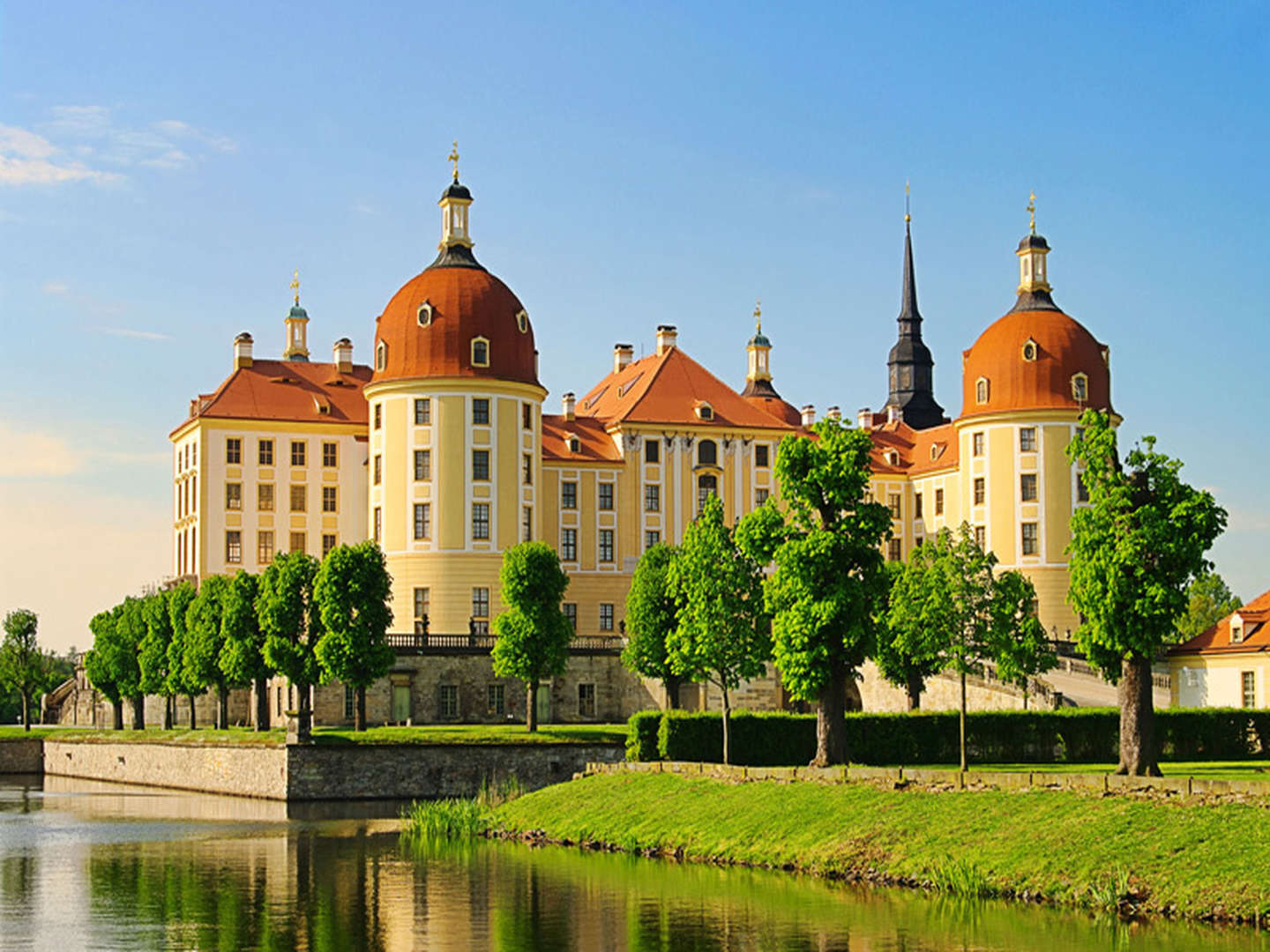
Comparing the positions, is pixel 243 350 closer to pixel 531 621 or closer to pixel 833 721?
pixel 531 621

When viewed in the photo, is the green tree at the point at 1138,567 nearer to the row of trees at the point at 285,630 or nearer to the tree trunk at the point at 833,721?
the tree trunk at the point at 833,721

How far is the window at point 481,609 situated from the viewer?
7000cm

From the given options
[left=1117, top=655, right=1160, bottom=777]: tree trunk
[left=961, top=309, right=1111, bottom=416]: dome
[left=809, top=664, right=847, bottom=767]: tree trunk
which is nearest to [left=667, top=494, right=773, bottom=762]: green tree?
[left=809, top=664, right=847, bottom=767]: tree trunk

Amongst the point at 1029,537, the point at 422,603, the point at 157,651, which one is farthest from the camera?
the point at 1029,537

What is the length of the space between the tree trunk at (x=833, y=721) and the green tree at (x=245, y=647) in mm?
27158

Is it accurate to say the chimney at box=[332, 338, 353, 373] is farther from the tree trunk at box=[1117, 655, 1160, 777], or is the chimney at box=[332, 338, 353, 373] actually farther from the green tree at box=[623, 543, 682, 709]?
the tree trunk at box=[1117, 655, 1160, 777]

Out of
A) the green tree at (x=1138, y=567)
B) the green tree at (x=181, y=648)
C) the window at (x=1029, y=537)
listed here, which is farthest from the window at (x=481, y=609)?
the green tree at (x=1138, y=567)

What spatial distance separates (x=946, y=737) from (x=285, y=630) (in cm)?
2388

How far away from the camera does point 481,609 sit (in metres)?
70.2

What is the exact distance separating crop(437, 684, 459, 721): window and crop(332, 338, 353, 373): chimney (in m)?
23.1

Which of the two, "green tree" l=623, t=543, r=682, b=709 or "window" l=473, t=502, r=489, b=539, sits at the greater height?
"window" l=473, t=502, r=489, b=539

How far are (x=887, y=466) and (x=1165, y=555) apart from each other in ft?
179

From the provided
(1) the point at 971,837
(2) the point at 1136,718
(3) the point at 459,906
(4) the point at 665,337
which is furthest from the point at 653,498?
(3) the point at 459,906

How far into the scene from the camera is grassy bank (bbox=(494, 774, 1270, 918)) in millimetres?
26734
